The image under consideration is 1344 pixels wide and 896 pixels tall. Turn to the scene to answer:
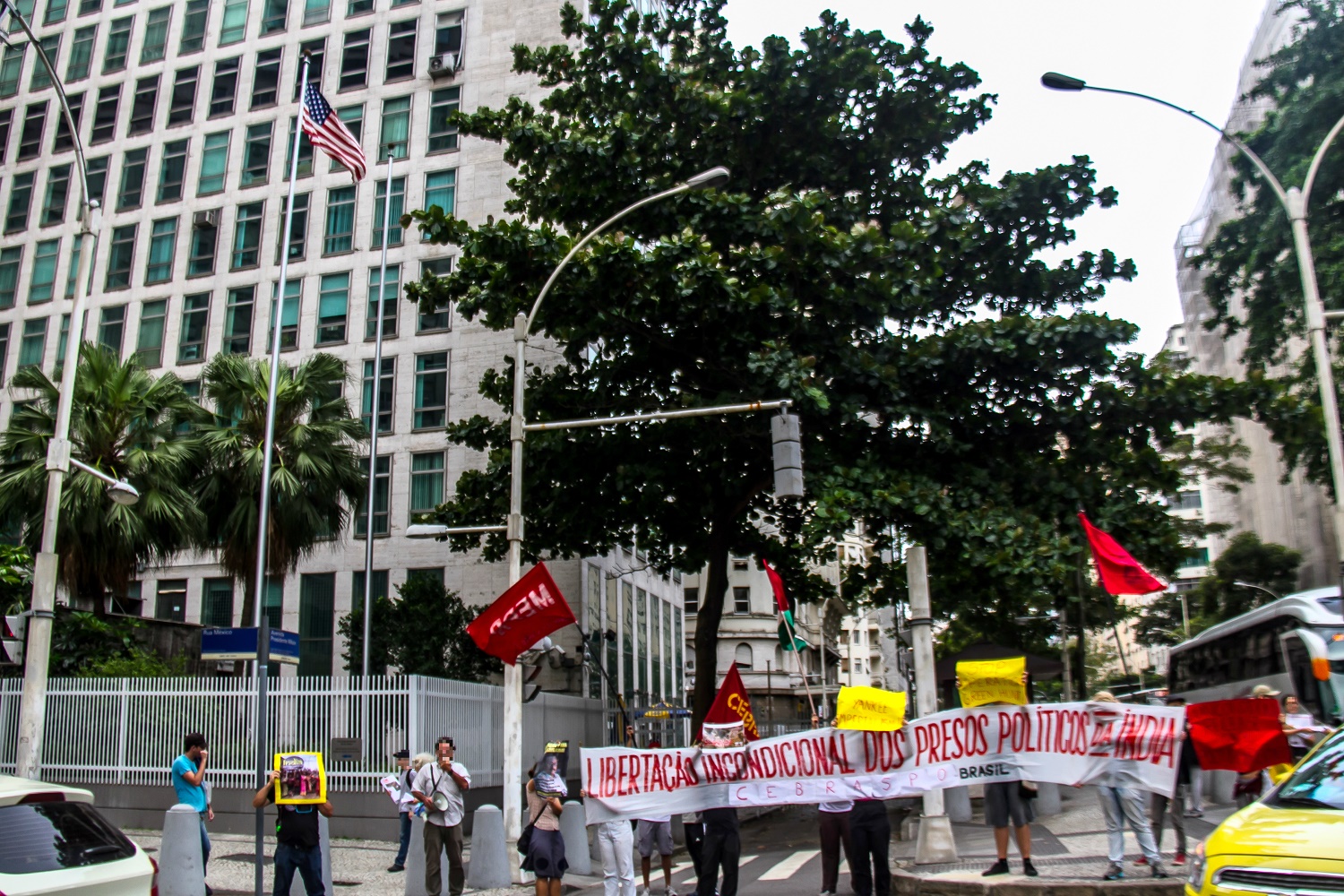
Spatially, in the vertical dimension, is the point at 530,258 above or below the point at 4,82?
below

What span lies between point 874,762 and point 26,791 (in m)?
7.79

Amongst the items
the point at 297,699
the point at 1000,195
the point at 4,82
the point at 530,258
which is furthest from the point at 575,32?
the point at 4,82

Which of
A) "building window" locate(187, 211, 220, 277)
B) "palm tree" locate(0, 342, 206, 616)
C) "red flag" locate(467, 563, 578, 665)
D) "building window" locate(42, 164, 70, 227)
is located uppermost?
"building window" locate(42, 164, 70, 227)

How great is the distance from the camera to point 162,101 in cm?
4003

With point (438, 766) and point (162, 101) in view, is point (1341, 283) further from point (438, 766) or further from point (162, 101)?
point (162, 101)

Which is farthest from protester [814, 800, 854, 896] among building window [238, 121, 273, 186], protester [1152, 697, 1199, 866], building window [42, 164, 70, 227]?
building window [42, 164, 70, 227]

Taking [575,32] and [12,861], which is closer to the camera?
[12,861]

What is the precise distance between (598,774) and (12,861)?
21.3 ft

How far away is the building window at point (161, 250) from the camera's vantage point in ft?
124

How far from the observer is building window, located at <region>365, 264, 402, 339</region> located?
34.7 m

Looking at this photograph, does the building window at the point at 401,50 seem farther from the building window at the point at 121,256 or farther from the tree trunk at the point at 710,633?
the tree trunk at the point at 710,633

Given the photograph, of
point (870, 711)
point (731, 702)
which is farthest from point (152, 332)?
point (870, 711)

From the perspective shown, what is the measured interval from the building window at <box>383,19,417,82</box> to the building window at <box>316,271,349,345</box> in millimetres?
7158

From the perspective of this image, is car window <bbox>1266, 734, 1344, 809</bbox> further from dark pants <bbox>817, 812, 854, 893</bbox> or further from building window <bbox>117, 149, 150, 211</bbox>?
building window <bbox>117, 149, 150, 211</bbox>
